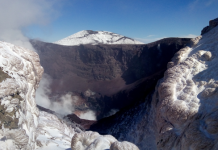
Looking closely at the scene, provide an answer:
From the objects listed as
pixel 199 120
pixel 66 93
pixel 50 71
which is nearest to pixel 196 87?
pixel 199 120

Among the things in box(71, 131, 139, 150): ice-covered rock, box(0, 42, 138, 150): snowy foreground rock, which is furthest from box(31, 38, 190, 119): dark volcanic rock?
box(71, 131, 139, 150): ice-covered rock

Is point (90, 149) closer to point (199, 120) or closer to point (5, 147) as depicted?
point (5, 147)

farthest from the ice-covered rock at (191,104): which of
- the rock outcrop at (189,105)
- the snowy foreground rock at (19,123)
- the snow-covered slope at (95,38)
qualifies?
the snow-covered slope at (95,38)

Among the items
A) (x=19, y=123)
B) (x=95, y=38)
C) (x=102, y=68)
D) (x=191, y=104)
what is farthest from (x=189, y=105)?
(x=95, y=38)

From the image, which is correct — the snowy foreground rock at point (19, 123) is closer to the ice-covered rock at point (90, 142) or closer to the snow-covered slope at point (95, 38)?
the ice-covered rock at point (90, 142)

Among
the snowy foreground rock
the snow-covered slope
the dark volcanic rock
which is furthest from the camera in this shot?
the snow-covered slope

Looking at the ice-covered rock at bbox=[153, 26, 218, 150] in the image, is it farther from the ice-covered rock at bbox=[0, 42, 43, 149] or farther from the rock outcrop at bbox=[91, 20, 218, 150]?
the ice-covered rock at bbox=[0, 42, 43, 149]
